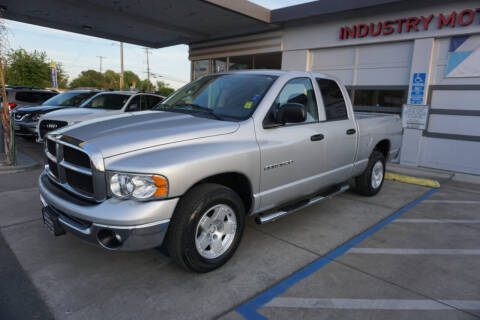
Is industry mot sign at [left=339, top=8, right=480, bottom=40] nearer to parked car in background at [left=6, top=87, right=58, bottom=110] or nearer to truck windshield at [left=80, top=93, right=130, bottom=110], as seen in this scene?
truck windshield at [left=80, top=93, right=130, bottom=110]

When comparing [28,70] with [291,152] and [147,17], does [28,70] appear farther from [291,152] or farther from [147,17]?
[291,152]

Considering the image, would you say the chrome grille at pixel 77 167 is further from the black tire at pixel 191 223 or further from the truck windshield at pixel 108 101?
the truck windshield at pixel 108 101

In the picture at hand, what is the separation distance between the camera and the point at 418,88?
327 inches

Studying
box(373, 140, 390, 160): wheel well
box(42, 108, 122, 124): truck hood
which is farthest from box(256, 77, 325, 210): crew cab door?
box(42, 108, 122, 124): truck hood

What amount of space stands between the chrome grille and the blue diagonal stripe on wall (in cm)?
841

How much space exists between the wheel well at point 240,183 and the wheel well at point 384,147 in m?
3.46

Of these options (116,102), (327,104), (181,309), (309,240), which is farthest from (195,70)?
(181,309)

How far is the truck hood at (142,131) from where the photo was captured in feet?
8.86

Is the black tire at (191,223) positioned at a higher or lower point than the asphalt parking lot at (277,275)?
higher

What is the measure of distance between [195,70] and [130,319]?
13.8 m

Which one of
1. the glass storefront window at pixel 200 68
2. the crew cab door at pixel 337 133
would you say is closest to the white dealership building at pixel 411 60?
the glass storefront window at pixel 200 68

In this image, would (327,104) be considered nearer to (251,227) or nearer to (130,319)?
(251,227)

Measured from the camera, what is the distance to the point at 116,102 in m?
9.00

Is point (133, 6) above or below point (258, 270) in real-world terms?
above
